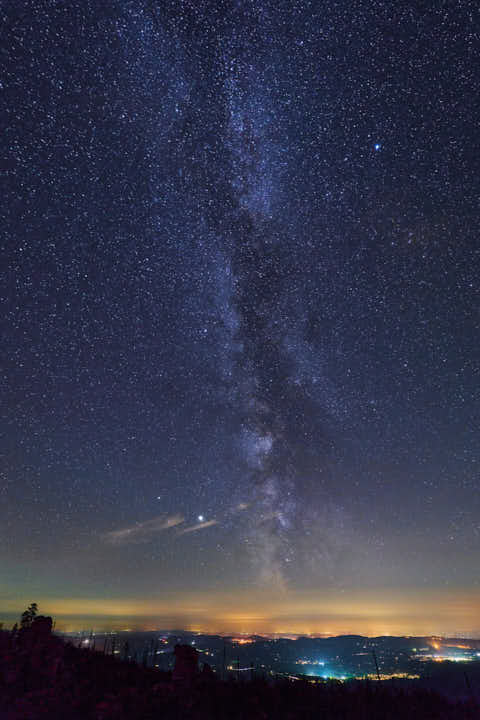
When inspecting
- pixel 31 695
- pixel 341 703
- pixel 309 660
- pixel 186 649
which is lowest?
pixel 309 660

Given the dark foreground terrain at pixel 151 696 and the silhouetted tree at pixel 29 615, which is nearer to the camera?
the dark foreground terrain at pixel 151 696

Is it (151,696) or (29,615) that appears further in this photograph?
(29,615)


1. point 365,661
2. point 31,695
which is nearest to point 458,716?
point 31,695

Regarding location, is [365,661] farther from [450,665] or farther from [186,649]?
[186,649]

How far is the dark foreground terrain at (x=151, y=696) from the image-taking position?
24.5 metres

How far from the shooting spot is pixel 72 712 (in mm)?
23875

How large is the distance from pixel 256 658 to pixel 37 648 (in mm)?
190247

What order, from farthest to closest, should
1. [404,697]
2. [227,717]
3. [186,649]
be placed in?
[404,697]
[186,649]
[227,717]

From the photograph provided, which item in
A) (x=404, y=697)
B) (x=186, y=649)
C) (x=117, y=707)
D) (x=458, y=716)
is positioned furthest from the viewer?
(x=404, y=697)

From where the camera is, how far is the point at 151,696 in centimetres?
2714

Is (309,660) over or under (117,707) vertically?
under

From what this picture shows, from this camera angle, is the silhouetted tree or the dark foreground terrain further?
the silhouetted tree

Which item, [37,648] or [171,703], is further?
[37,648]

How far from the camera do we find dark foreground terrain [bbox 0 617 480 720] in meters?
24.5
